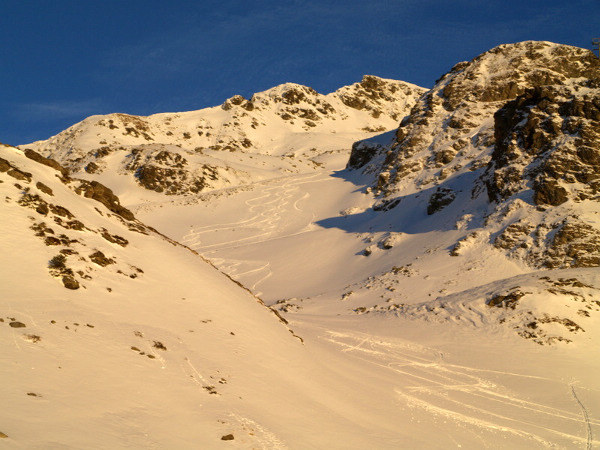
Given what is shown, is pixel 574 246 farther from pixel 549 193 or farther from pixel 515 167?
pixel 515 167

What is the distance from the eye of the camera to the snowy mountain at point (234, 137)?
70938 millimetres

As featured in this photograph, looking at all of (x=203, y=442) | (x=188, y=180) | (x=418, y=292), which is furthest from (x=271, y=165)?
(x=203, y=442)

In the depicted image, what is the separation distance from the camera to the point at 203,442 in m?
7.09

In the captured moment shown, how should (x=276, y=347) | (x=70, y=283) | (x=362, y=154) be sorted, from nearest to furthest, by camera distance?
1. (x=70, y=283)
2. (x=276, y=347)
3. (x=362, y=154)

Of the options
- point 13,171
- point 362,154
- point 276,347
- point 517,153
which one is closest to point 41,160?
point 13,171

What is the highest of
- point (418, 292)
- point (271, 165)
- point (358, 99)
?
point (358, 99)

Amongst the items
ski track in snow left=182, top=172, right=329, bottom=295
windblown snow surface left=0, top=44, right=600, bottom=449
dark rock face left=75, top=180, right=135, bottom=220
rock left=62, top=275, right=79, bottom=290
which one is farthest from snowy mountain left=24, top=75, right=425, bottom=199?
rock left=62, top=275, right=79, bottom=290

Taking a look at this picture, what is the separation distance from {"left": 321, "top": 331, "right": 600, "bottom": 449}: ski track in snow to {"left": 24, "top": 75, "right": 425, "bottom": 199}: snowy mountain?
53237 mm

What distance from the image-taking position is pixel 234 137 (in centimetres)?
11275

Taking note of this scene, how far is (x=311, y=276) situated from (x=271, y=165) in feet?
158

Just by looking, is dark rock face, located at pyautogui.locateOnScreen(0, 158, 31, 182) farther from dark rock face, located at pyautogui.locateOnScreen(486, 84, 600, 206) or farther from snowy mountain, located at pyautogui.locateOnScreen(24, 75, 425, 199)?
snowy mountain, located at pyautogui.locateOnScreen(24, 75, 425, 199)

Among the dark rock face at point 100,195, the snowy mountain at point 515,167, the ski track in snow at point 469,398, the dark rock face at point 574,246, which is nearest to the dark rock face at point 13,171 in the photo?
the dark rock face at point 100,195

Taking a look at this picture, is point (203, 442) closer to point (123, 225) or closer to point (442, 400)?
point (442, 400)

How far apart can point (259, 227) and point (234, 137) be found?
2651 inches
